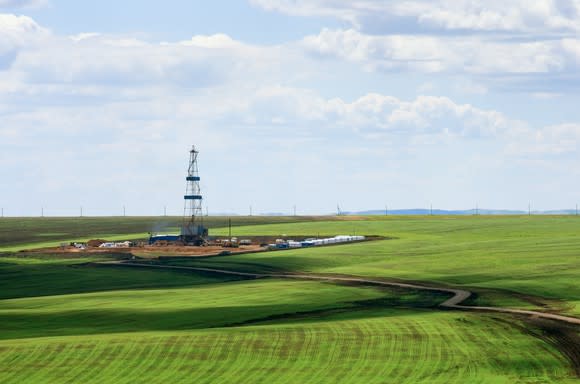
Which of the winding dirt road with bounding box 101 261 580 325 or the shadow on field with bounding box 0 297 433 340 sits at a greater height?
the winding dirt road with bounding box 101 261 580 325

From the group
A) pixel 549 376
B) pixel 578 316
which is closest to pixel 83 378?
pixel 549 376

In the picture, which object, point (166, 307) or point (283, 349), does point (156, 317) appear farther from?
point (283, 349)

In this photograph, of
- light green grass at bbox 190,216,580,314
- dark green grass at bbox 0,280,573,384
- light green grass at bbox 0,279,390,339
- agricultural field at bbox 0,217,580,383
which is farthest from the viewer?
light green grass at bbox 190,216,580,314

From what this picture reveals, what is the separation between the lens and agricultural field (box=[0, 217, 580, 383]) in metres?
76.1

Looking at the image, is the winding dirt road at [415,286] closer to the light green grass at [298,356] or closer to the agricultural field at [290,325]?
the agricultural field at [290,325]

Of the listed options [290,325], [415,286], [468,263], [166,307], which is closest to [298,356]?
[290,325]

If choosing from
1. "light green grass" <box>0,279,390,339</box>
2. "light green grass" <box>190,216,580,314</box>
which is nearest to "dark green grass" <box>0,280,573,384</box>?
"light green grass" <box>0,279,390,339</box>

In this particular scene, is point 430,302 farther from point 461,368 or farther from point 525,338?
point 461,368

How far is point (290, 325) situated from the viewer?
96688 millimetres

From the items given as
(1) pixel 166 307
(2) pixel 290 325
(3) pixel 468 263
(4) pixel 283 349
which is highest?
(3) pixel 468 263

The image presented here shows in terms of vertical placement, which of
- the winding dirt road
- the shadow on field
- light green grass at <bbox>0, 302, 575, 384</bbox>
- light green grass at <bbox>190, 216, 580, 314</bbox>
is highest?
light green grass at <bbox>190, 216, 580, 314</bbox>

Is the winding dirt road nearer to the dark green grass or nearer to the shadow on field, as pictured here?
the shadow on field

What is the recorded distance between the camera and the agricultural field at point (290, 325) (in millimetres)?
76125

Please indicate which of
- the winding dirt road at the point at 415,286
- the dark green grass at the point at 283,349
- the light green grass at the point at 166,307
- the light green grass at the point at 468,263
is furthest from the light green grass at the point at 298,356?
the light green grass at the point at 468,263
